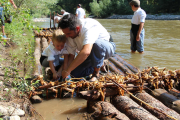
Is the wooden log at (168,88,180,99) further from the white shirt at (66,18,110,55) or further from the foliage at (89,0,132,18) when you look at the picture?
the foliage at (89,0,132,18)

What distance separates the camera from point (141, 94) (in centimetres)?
278

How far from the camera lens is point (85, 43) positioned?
2.98 m

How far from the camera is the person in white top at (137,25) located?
5.90 m

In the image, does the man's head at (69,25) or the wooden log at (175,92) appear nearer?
the wooden log at (175,92)

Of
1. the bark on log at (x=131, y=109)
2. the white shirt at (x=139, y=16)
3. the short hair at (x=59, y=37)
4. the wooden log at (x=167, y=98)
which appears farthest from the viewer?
the white shirt at (x=139, y=16)

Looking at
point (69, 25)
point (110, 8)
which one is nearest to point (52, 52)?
point (69, 25)

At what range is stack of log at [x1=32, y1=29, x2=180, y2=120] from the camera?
2.29m

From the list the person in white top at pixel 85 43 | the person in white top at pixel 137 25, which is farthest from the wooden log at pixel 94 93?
the person in white top at pixel 137 25

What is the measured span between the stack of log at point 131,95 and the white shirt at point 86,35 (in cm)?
64

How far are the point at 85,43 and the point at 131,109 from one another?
47.3 inches

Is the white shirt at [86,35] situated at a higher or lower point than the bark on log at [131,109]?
higher

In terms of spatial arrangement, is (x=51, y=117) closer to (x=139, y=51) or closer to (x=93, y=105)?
(x=93, y=105)

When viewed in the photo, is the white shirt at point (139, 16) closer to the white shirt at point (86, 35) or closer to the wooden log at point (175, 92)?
the white shirt at point (86, 35)

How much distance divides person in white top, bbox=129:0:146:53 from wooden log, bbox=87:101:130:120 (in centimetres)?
395
